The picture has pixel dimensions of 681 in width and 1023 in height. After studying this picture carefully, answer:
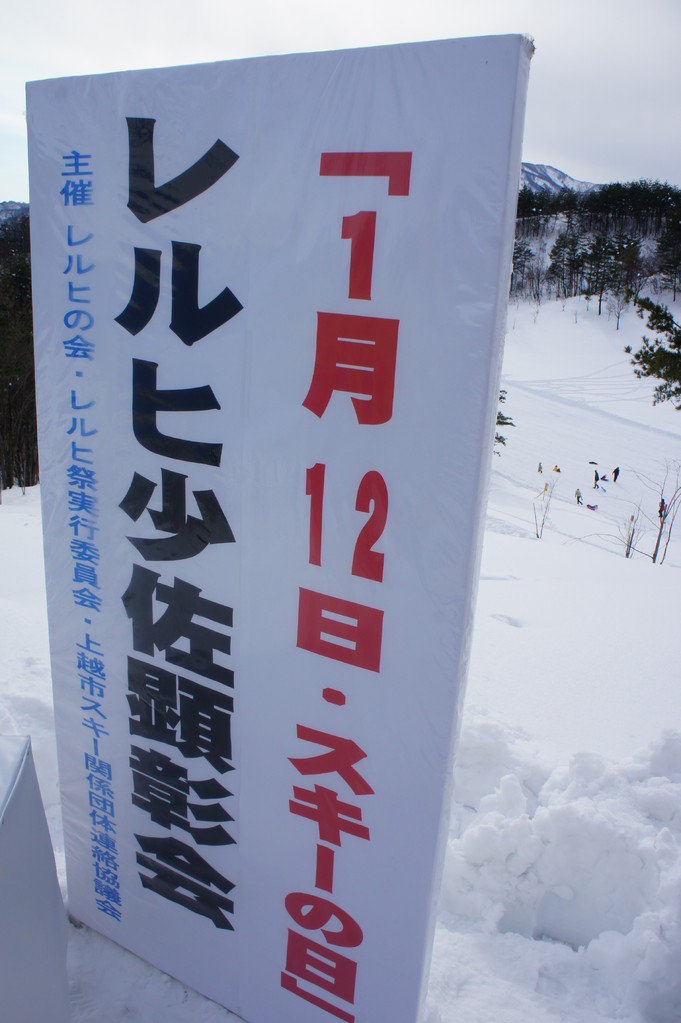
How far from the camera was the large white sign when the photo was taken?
1.43 meters

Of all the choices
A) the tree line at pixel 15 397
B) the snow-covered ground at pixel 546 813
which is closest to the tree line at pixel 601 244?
the tree line at pixel 15 397

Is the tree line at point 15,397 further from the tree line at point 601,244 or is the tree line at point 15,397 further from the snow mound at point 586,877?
the tree line at point 601,244

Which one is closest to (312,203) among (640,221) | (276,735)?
(276,735)

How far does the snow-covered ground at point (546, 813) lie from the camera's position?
2.24 metres

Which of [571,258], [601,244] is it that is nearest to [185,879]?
[601,244]

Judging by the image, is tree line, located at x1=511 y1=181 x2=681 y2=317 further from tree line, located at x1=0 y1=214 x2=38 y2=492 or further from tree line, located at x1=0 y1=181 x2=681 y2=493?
tree line, located at x1=0 y1=214 x2=38 y2=492

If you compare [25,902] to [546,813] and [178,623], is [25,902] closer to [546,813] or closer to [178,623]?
[178,623]

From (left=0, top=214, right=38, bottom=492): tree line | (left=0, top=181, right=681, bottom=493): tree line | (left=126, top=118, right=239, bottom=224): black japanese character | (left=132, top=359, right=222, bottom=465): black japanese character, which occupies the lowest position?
(left=0, top=214, right=38, bottom=492): tree line

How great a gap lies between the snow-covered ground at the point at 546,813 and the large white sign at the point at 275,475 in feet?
1.45

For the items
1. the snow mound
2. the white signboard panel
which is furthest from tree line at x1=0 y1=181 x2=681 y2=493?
the snow mound

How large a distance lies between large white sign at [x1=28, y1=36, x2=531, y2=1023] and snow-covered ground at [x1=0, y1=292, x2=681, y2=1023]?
44cm

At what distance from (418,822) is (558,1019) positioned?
3.38 feet

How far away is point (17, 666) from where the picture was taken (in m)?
3.46

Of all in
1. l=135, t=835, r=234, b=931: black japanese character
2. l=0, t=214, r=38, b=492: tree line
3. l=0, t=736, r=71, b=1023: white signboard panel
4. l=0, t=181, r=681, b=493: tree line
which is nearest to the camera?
l=0, t=736, r=71, b=1023: white signboard panel
